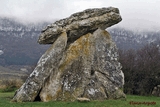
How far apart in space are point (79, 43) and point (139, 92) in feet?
80.7

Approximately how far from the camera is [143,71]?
51.5 metres

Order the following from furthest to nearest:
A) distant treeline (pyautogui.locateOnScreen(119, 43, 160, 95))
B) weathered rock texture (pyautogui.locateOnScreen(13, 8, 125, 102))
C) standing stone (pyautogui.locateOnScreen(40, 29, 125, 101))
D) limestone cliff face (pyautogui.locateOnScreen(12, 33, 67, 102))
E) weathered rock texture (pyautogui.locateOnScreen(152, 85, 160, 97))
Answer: distant treeline (pyautogui.locateOnScreen(119, 43, 160, 95))
weathered rock texture (pyautogui.locateOnScreen(152, 85, 160, 97))
standing stone (pyautogui.locateOnScreen(40, 29, 125, 101))
weathered rock texture (pyautogui.locateOnScreen(13, 8, 125, 102))
limestone cliff face (pyautogui.locateOnScreen(12, 33, 67, 102))

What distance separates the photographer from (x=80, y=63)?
104 ft

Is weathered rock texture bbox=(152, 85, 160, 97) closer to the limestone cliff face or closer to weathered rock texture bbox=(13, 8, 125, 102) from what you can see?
weathered rock texture bbox=(13, 8, 125, 102)

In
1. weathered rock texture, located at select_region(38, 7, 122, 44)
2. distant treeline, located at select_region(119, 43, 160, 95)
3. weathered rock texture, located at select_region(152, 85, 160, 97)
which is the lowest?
weathered rock texture, located at select_region(152, 85, 160, 97)

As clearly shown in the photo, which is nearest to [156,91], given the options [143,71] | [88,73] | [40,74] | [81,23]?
[143,71]

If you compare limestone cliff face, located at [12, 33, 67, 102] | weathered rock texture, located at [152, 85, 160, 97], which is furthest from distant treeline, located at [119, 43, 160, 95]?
limestone cliff face, located at [12, 33, 67, 102]

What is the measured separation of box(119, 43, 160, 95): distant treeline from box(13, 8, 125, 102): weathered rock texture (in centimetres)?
1877

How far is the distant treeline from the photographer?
50.1m

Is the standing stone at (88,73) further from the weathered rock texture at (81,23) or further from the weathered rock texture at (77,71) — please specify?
the weathered rock texture at (81,23)

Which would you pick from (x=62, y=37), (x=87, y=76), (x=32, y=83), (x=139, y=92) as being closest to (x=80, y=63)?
(x=87, y=76)

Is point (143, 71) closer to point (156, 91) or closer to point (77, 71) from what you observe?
point (156, 91)

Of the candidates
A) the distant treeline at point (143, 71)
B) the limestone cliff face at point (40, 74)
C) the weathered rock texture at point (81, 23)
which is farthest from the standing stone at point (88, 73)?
the distant treeline at point (143, 71)

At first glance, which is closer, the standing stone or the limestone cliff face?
the limestone cliff face
